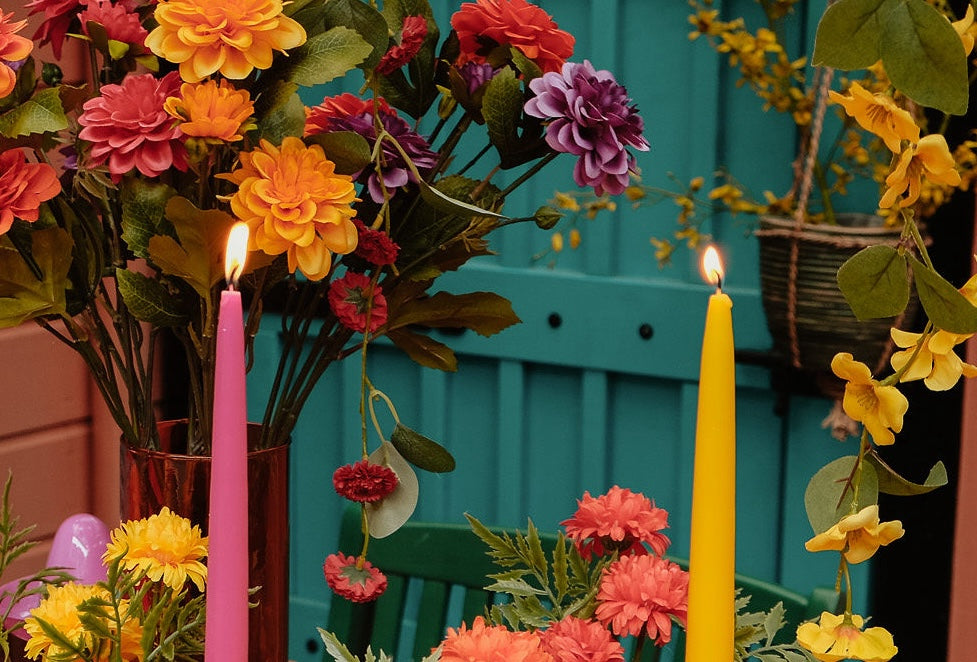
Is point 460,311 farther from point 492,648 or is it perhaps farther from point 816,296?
point 816,296

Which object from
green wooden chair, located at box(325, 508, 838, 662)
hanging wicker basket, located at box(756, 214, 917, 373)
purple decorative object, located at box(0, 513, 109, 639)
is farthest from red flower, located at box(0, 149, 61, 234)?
hanging wicker basket, located at box(756, 214, 917, 373)

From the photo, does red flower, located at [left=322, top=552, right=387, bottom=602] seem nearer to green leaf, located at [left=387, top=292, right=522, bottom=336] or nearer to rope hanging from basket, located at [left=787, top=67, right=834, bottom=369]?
green leaf, located at [left=387, top=292, right=522, bottom=336]

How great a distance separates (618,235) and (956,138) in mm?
546

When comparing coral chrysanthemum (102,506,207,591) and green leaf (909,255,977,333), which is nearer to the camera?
green leaf (909,255,977,333)

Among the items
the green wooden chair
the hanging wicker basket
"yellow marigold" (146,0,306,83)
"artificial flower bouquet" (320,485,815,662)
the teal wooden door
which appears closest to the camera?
"artificial flower bouquet" (320,485,815,662)

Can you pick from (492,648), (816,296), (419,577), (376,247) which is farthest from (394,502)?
(816,296)

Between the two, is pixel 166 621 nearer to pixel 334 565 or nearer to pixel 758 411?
pixel 334 565

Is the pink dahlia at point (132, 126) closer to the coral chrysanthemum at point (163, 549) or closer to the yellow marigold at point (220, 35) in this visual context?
the yellow marigold at point (220, 35)

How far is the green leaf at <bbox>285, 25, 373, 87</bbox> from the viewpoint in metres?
0.59

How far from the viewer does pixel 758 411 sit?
194cm

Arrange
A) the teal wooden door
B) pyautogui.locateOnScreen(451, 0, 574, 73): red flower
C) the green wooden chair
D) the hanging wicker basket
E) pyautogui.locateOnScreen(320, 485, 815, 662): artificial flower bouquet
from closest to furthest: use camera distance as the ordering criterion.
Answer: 1. pyautogui.locateOnScreen(320, 485, 815, 662): artificial flower bouquet
2. pyautogui.locateOnScreen(451, 0, 574, 73): red flower
3. the green wooden chair
4. the hanging wicker basket
5. the teal wooden door

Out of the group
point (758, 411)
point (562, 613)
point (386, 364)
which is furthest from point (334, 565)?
point (386, 364)

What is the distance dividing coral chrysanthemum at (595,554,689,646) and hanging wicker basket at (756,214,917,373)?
1120mm

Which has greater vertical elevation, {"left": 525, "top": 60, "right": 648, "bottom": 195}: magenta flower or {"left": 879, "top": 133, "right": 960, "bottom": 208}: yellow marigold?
{"left": 525, "top": 60, "right": 648, "bottom": 195}: magenta flower
